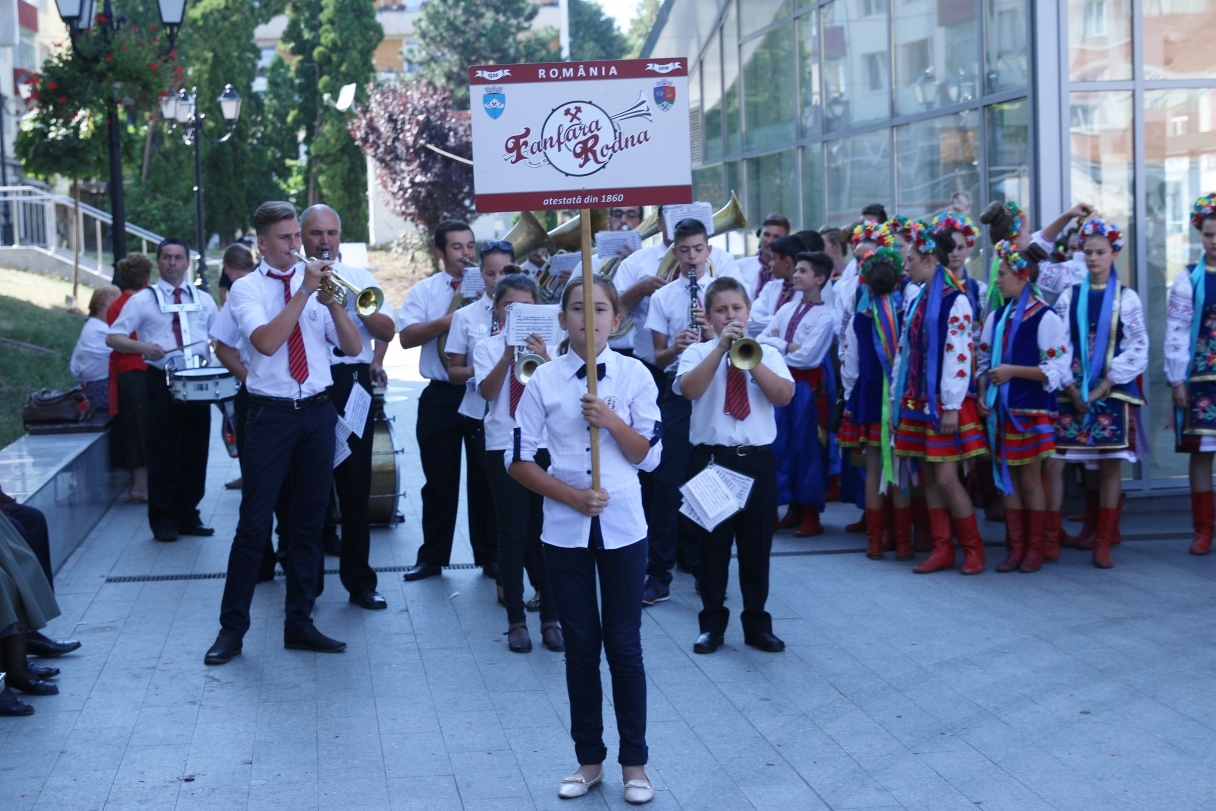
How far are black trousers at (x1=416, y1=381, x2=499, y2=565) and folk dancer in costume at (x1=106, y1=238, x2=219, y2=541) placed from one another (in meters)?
2.04

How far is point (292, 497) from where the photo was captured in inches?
267

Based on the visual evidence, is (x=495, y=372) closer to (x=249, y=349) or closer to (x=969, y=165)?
(x=249, y=349)

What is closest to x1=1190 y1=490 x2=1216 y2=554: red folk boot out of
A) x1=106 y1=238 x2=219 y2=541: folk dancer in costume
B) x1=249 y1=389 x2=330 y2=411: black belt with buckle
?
x1=249 y1=389 x2=330 y2=411: black belt with buckle

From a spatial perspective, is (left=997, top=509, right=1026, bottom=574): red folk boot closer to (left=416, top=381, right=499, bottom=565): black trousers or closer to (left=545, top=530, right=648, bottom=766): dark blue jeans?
(left=416, top=381, right=499, bottom=565): black trousers

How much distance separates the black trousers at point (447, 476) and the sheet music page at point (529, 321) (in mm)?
1310

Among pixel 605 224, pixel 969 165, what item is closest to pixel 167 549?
pixel 605 224

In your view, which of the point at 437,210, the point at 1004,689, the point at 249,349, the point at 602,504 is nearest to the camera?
the point at 602,504

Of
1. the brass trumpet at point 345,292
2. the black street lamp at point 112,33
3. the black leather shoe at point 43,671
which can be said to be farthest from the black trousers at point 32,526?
the black street lamp at point 112,33

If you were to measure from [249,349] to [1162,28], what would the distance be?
6.51 metres

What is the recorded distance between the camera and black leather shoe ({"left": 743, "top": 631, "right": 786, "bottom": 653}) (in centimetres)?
656

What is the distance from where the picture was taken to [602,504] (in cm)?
479

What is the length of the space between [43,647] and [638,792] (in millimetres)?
3292

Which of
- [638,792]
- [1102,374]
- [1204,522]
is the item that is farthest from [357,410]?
[1204,522]

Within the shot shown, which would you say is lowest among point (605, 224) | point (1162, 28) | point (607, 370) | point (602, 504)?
point (602, 504)
